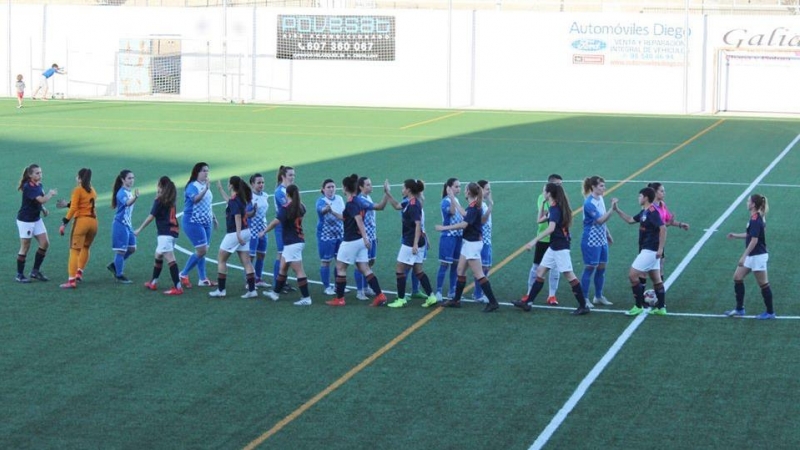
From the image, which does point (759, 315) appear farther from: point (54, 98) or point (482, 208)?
point (54, 98)

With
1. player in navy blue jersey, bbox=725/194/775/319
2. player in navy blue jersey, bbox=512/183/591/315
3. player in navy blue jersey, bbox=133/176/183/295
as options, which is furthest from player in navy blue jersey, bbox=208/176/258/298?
player in navy blue jersey, bbox=725/194/775/319

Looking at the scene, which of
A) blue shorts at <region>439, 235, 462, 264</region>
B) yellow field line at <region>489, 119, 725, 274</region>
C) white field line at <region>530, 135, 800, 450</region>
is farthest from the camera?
yellow field line at <region>489, 119, 725, 274</region>

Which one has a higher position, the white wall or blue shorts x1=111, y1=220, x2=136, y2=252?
the white wall

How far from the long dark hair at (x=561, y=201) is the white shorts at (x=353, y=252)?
2708 mm

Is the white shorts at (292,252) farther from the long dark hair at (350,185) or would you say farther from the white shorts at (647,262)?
the white shorts at (647,262)

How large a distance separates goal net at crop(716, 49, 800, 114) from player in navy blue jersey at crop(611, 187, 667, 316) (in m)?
40.2

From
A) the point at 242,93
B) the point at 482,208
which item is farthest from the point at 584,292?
the point at 242,93

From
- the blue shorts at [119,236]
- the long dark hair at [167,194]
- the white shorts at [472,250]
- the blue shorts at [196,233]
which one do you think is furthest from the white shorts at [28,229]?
the white shorts at [472,250]

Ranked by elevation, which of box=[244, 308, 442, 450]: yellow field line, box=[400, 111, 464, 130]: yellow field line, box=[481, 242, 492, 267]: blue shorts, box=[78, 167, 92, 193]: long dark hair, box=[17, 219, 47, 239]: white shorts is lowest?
box=[244, 308, 442, 450]: yellow field line

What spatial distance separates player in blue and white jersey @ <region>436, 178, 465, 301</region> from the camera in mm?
17578

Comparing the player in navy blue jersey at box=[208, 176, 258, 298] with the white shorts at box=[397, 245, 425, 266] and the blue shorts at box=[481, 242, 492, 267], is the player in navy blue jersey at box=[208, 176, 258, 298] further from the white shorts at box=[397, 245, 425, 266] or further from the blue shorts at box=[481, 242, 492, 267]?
the blue shorts at box=[481, 242, 492, 267]

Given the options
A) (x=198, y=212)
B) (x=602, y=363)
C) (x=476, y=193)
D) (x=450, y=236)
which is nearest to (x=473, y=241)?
(x=476, y=193)

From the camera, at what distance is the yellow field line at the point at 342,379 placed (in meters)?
12.0

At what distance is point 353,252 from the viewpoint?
57.0 feet
